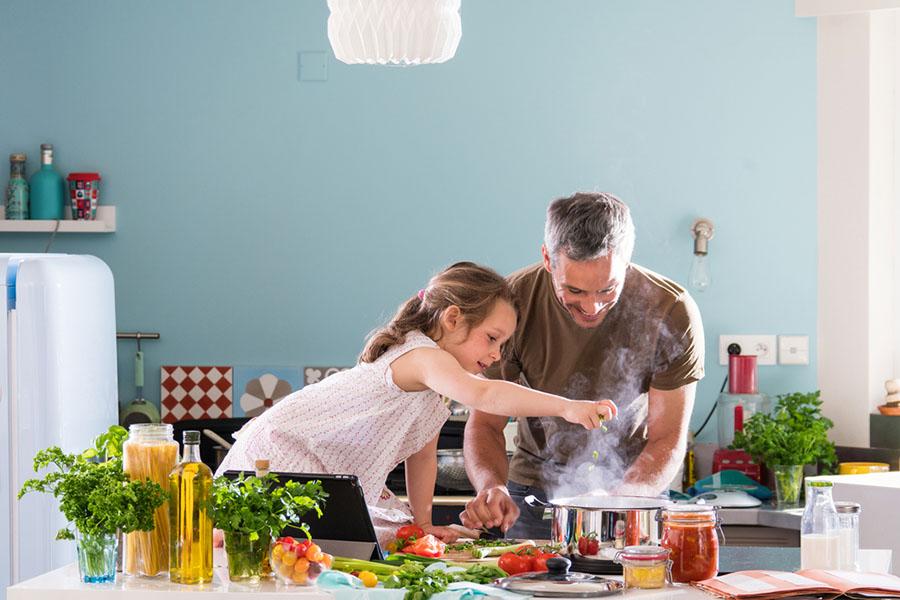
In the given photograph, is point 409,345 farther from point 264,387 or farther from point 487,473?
point 264,387

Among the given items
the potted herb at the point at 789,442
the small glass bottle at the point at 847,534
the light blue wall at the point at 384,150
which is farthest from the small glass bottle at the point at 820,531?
the light blue wall at the point at 384,150

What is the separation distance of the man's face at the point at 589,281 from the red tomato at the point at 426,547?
737mm

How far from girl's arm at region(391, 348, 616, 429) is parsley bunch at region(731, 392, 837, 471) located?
5.95 feet

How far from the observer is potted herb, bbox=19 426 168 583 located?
6.53 feet

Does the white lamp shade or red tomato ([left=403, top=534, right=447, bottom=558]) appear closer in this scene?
red tomato ([left=403, top=534, right=447, bottom=558])

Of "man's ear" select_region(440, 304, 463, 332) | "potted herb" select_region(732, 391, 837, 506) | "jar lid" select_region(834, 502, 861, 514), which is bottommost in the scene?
"potted herb" select_region(732, 391, 837, 506)

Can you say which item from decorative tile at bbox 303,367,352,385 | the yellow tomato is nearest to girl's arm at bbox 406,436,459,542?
the yellow tomato

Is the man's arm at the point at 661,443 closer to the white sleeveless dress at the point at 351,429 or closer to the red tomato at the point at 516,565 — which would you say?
the white sleeveless dress at the point at 351,429

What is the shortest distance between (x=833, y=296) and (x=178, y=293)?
7.86ft

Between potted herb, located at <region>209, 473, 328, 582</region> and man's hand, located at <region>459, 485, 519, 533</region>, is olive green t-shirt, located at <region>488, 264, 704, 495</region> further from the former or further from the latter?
potted herb, located at <region>209, 473, 328, 582</region>

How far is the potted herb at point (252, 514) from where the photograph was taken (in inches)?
79.2

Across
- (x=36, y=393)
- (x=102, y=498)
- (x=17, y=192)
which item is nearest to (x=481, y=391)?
(x=102, y=498)

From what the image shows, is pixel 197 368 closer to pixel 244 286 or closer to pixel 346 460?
pixel 244 286

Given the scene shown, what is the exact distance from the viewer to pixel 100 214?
4.70 m
